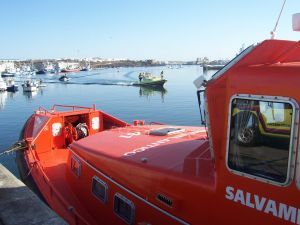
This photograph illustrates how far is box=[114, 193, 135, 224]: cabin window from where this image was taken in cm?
509

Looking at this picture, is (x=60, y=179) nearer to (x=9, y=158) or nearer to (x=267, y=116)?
(x=267, y=116)

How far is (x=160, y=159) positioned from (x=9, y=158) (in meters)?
15.3

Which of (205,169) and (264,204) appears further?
(205,169)

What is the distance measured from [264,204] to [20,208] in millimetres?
3549

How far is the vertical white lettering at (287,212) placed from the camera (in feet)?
9.91

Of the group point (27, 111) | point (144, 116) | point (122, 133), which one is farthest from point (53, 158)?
point (27, 111)

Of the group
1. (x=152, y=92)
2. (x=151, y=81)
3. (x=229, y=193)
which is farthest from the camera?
(x=151, y=81)

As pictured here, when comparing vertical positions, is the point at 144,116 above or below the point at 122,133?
below

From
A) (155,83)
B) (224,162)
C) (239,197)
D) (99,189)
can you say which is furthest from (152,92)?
(239,197)

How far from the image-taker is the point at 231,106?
11.2 feet

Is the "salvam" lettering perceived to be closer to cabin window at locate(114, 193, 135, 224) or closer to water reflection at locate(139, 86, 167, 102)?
cabin window at locate(114, 193, 135, 224)

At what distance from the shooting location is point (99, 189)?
6012mm

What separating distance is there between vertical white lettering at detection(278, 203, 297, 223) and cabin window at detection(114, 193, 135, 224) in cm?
249

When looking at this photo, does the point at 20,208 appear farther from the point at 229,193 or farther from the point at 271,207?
the point at 271,207
